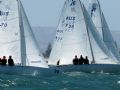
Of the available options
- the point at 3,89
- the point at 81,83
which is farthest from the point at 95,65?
the point at 3,89

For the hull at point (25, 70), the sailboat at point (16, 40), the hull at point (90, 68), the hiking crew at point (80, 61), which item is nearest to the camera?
the hull at point (25, 70)

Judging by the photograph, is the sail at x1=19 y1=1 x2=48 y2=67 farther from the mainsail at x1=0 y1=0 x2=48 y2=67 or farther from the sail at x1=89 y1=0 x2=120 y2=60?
the sail at x1=89 y1=0 x2=120 y2=60

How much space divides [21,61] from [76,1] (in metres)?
10.5

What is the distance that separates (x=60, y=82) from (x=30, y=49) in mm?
6651

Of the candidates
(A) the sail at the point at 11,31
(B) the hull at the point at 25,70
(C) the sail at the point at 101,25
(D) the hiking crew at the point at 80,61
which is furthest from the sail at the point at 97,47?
(A) the sail at the point at 11,31

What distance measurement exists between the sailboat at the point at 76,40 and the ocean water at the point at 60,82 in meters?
6.20

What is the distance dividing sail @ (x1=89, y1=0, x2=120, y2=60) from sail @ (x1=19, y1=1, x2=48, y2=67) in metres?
13.8

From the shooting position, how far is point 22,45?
53.9 m

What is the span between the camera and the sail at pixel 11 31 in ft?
177

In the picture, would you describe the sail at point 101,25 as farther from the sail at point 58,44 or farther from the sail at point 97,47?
the sail at point 58,44

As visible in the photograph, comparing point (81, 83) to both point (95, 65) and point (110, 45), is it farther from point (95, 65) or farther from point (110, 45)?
point (110, 45)

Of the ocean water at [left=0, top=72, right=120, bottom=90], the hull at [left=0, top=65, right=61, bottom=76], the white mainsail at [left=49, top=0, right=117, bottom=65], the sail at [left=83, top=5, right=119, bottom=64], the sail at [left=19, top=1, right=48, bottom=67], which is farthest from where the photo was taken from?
the sail at [left=83, top=5, right=119, bottom=64]

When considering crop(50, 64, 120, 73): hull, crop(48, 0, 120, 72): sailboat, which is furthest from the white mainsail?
crop(50, 64, 120, 73): hull

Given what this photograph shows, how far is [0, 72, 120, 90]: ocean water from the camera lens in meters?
43.9
